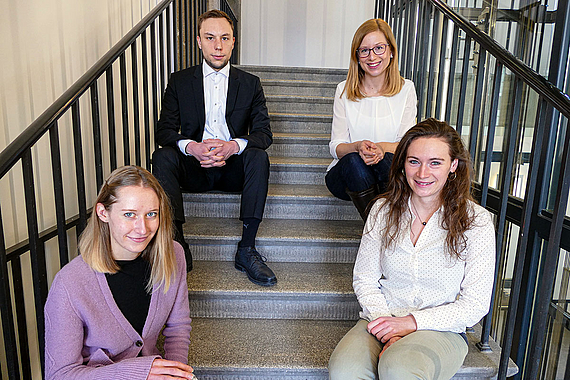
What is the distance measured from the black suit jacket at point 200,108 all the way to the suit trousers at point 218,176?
148 millimetres

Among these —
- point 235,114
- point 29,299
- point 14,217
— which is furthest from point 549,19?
point 29,299

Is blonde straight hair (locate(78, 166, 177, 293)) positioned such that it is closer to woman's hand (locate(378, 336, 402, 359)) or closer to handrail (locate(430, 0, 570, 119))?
woman's hand (locate(378, 336, 402, 359))

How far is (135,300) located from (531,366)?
119 centimetres

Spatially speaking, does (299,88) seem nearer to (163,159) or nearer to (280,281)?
(163,159)

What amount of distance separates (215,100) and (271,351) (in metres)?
1.20

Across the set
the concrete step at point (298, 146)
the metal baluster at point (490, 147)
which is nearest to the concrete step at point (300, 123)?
the concrete step at point (298, 146)

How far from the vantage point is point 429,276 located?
1330 millimetres

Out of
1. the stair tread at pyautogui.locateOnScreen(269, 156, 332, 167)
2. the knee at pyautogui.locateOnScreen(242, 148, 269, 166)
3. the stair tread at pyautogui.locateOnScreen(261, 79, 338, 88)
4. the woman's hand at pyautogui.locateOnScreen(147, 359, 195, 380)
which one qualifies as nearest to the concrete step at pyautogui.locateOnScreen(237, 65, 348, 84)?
the stair tread at pyautogui.locateOnScreen(261, 79, 338, 88)

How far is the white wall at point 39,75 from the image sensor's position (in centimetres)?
142

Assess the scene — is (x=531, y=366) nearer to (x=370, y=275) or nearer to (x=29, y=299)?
(x=370, y=275)

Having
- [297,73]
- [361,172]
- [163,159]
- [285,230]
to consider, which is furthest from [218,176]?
[297,73]

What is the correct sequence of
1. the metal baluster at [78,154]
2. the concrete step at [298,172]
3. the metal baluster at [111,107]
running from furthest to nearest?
the concrete step at [298,172] → the metal baluster at [111,107] → the metal baluster at [78,154]

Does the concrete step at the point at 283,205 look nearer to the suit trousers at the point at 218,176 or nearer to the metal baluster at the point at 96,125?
the suit trousers at the point at 218,176

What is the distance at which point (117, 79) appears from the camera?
227 cm
